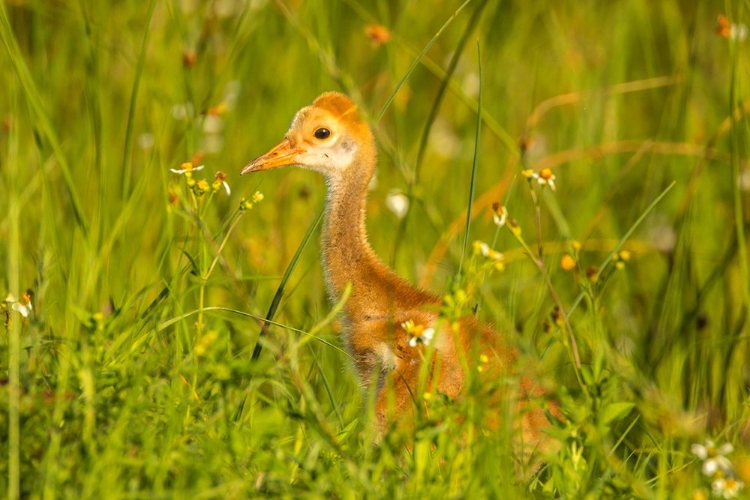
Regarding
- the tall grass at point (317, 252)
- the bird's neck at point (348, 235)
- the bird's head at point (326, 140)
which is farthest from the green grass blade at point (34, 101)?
the bird's neck at point (348, 235)

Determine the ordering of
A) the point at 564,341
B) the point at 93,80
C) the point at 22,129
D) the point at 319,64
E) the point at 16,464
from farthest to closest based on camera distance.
Result: the point at 22,129, the point at 319,64, the point at 93,80, the point at 564,341, the point at 16,464

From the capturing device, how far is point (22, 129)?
543 cm

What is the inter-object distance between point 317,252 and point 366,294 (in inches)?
55.1

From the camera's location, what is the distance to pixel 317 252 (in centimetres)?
484

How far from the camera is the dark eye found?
3746mm

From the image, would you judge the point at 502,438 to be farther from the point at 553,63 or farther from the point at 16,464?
the point at 553,63

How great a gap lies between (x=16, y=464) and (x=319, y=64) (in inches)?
107

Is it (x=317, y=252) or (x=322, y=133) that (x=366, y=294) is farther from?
(x=317, y=252)

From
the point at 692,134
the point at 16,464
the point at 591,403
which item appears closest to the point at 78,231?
the point at 16,464

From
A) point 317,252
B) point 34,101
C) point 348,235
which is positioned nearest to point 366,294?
point 348,235

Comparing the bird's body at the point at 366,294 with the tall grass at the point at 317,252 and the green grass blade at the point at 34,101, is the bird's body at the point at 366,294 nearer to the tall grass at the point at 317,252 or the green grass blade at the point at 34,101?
the tall grass at the point at 317,252

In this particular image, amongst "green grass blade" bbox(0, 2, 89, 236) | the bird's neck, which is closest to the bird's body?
the bird's neck

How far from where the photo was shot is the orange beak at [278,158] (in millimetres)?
3750

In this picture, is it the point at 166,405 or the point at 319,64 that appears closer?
the point at 166,405
